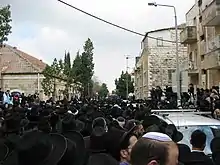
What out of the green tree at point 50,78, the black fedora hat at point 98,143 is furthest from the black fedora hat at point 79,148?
the green tree at point 50,78

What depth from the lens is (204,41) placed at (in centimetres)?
4003

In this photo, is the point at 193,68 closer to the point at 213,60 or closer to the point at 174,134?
the point at 213,60

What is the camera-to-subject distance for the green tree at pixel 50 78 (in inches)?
2458

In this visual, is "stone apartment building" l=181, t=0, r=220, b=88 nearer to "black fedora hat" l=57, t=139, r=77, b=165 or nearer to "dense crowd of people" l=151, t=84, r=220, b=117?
"dense crowd of people" l=151, t=84, r=220, b=117

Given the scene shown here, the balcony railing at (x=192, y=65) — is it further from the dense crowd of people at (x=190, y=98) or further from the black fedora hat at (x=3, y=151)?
the black fedora hat at (x=3, y=151)

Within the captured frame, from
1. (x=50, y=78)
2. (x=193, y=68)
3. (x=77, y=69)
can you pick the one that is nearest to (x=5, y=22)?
(x=193, y=68)

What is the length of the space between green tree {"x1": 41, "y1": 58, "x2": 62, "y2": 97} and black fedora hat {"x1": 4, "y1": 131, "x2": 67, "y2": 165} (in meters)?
58.3

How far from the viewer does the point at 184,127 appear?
891cm

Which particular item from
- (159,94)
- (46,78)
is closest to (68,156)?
(159,94)

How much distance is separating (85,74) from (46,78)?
58.4 ft

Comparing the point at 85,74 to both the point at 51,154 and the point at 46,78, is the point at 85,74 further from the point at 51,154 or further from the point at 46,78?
the point at 51,154

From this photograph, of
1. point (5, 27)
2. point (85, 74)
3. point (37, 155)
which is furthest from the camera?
point (85, 74)

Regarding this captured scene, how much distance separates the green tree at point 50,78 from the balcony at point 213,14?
31090mm

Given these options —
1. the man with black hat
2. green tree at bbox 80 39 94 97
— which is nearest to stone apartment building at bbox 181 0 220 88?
the man with black hat
